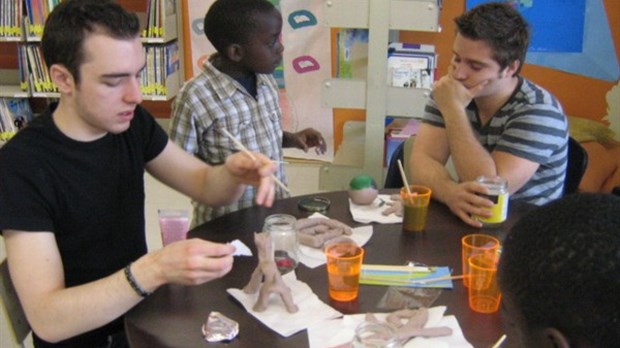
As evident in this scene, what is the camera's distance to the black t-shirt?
1.39 m

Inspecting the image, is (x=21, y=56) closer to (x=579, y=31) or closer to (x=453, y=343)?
(x=579, y=31)

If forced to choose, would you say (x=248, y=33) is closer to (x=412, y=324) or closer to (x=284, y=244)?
(x=284, y=244)

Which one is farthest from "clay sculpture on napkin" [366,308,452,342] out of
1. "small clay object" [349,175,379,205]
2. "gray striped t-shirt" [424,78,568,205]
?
"gray striped t-shirt" [424,78,568,205]

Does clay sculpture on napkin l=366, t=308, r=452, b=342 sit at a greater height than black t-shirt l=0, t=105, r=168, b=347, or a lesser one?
lesser

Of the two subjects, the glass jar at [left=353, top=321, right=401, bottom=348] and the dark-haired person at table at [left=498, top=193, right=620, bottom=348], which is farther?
the glass jar at [left=353, top=321, right=401, bottom=348]

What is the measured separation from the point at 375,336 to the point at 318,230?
52cm

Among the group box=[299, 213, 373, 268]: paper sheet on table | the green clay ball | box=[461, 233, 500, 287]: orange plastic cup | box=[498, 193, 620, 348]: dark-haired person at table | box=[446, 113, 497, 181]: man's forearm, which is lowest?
box=[299, 213, 373, 268]: paper sheet on table

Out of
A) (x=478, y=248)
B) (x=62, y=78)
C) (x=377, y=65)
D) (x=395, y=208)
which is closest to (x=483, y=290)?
(x=478, y=248)

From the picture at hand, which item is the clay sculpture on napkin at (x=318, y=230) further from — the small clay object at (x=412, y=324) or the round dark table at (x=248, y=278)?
the small clay object at (x=412, y=324)

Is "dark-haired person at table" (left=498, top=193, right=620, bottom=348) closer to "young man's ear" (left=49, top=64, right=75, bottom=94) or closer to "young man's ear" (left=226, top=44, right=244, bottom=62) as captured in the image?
"young man's ear" (left=49, top=64, right=75, bottom=94)

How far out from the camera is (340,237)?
163 centimetres

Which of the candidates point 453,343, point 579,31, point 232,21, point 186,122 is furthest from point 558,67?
point 453,343

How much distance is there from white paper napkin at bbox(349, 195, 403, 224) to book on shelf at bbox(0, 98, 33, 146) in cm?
346

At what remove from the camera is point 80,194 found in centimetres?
151
